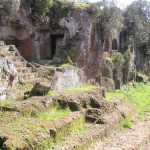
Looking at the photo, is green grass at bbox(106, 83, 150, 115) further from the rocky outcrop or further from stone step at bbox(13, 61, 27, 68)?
stone step at bbox(13, 61, 27, 68)

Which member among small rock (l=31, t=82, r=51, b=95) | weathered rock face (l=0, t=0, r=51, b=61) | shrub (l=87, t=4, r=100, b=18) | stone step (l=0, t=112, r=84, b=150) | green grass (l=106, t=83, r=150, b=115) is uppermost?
shrub (l=87, t=4, r=100, b=18)

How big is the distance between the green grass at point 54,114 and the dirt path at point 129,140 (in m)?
1.53

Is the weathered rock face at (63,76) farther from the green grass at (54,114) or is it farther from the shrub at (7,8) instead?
the shrub at (7,8)

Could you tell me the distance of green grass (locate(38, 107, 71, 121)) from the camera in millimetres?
7584

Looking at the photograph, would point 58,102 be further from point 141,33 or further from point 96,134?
point 141,33

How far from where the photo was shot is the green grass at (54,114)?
758 cm

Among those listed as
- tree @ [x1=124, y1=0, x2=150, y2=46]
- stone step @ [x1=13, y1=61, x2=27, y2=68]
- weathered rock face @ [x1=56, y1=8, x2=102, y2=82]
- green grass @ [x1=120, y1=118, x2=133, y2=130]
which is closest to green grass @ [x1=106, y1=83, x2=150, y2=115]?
green grass @ [x1=120, y1=118, x2=133, y2=130]

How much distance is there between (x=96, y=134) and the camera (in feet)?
→ 25.8

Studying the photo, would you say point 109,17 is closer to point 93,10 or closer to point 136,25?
point 93,10

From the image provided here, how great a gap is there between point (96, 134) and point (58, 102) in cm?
203

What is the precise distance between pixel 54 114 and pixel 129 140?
312cm

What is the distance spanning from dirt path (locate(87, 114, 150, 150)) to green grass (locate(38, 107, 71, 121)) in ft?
5.03

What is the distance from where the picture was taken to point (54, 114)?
801 cm

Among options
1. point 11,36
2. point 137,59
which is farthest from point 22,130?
point 137,59
